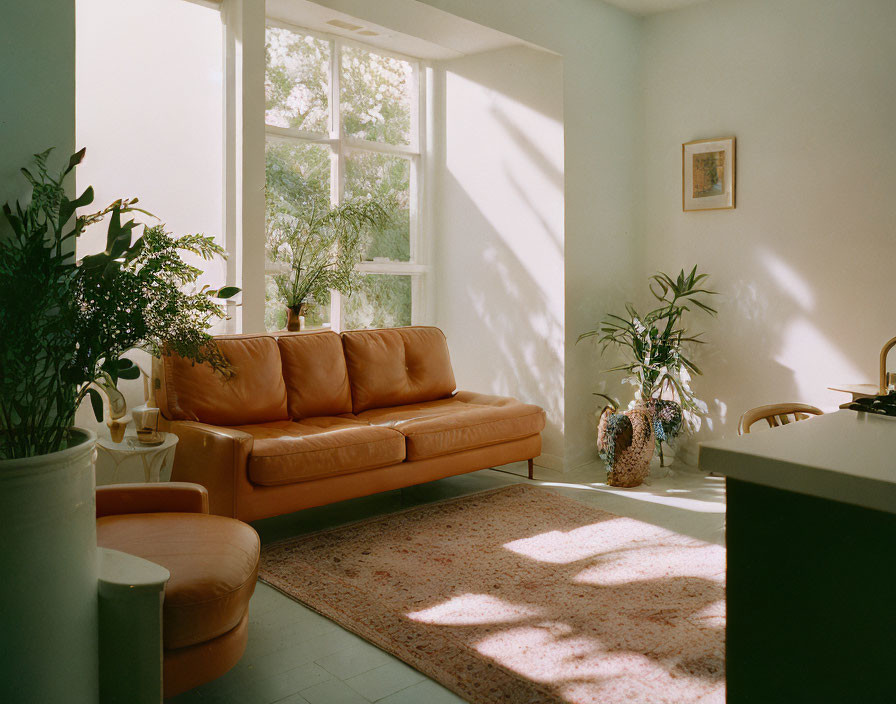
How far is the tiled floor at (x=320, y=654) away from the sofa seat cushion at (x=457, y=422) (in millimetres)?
455

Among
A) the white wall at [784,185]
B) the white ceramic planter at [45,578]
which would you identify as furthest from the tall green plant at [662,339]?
the white ceramic planter at [45,578]

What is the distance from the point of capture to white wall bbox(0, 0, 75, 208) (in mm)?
2316

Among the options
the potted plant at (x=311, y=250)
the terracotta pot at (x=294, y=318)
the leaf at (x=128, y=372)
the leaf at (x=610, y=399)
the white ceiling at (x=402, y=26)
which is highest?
the white ceiling at (x=402, y=26)

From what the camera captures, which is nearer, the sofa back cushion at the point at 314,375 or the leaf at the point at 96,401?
the leaf at the point at 96,401

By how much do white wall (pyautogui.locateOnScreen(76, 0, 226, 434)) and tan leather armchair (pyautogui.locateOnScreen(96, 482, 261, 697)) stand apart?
1569mm

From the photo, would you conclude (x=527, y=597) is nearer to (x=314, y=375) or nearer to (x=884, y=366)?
(x=314, y=375)

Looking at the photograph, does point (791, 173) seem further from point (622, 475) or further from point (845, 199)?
point (622, 475)

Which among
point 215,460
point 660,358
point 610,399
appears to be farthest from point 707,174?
point 215,460

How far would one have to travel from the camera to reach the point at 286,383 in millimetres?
4219

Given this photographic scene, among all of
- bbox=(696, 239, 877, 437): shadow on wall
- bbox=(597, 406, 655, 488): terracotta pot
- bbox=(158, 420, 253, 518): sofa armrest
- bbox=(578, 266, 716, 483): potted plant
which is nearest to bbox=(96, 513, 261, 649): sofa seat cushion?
bbox=(158, 420, 253, 518): sofa armrest

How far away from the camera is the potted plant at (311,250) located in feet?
15.2

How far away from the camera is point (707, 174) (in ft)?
16.5

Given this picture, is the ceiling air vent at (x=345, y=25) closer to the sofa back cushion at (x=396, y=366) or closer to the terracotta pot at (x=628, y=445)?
the sofa back cushion at (x=396, y=366)

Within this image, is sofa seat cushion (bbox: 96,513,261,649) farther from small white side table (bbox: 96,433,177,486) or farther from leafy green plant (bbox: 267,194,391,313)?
leafy green plant (bbox: 267,194,391,313)
